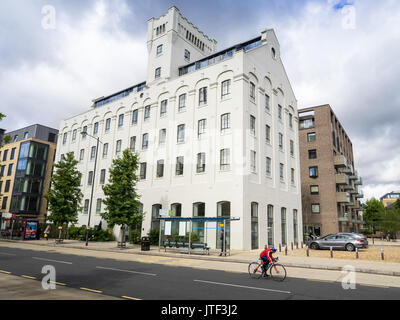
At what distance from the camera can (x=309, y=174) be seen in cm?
4809

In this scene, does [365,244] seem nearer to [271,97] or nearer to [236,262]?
[236,262]

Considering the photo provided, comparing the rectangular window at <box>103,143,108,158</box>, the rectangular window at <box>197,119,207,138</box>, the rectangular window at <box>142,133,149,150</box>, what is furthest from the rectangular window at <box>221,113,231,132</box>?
the rectangular window at <box>103,143,108,158</box>

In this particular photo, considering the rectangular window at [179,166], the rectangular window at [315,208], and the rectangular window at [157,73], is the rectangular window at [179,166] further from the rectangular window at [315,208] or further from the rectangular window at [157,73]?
the rectangular window at [315,208]

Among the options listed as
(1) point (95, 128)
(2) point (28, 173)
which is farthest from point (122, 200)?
(2) point (28, 173)

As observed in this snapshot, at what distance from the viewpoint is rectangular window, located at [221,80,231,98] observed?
2850 cm

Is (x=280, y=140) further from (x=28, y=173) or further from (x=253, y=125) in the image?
(x=28, y=173)

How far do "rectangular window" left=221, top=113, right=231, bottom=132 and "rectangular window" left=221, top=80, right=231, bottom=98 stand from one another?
2.18 m

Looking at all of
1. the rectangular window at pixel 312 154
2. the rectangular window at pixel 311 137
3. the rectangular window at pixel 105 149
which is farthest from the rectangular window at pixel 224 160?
the rectangular window at pixel 311 137

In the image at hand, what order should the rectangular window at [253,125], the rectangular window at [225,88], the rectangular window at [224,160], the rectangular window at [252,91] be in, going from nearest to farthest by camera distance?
1. the rectangular window at [224,160]
2. the rectangular window at [253,125]
3. the rectangular window at [225,88]
4. the rectangular window at [252,91]

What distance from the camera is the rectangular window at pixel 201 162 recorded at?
2820cm

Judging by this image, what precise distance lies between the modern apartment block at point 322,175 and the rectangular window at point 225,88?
86.7ft

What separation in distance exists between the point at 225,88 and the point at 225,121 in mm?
3556
